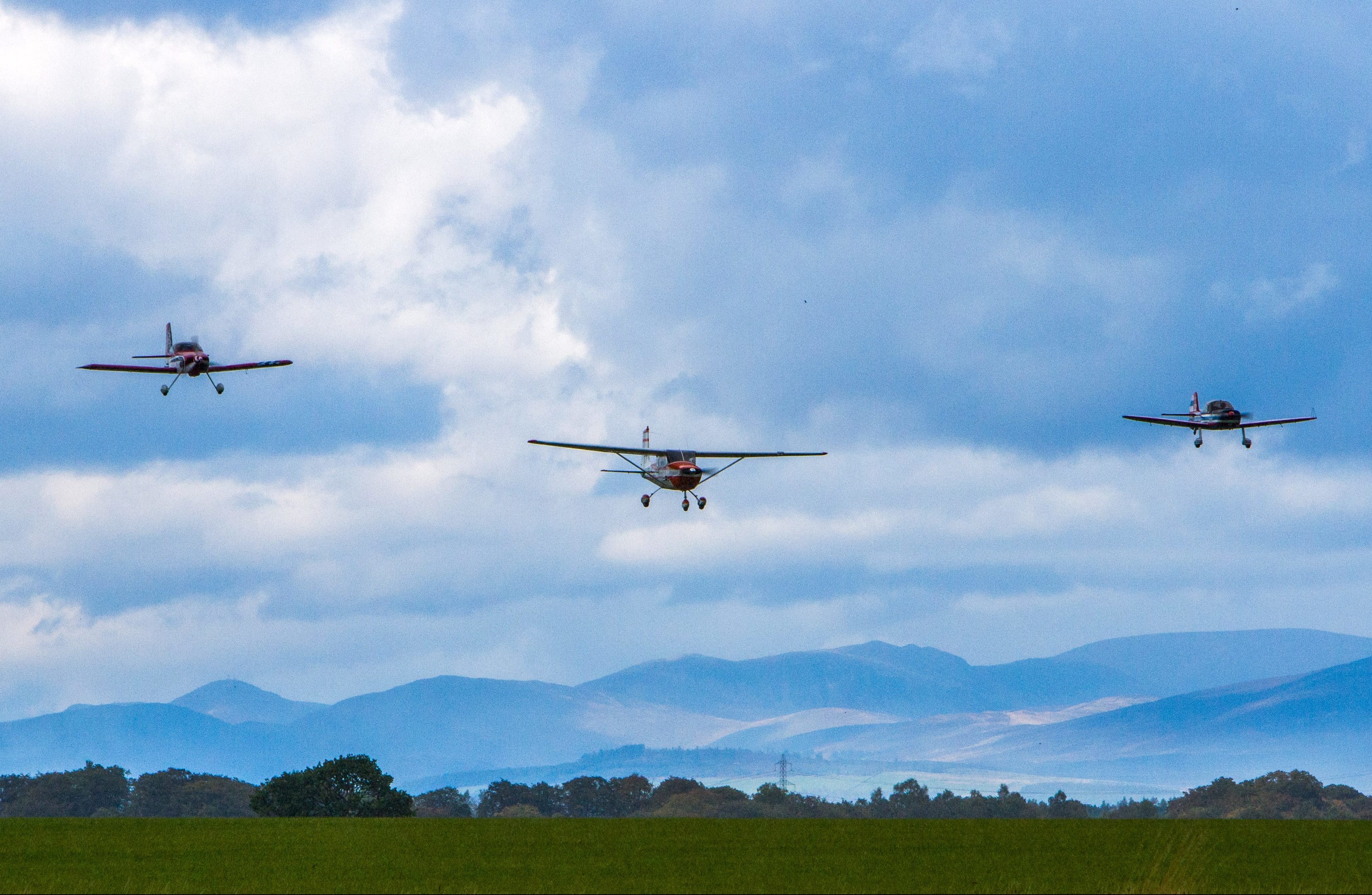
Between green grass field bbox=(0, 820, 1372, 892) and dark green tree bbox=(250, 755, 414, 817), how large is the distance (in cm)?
6348

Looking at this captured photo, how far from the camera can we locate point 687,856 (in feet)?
186

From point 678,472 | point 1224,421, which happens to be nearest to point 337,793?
point 678,472

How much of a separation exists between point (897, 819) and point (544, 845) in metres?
18.7

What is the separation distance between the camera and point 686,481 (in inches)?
3546

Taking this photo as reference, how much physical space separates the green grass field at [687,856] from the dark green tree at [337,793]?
63477 millimetres

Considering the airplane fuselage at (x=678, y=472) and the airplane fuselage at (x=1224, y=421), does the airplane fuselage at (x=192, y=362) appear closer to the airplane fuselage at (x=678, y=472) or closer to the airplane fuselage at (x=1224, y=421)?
the airplane fuselage at (x=678, y=472)

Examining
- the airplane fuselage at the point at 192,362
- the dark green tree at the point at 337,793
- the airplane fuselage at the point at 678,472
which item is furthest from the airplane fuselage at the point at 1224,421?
the dark green tree at the point at 337,793

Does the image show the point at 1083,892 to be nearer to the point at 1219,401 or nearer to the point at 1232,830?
the point at 1232,830

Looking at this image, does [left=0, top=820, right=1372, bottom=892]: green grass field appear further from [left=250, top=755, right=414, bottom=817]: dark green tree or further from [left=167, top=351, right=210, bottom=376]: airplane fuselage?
[left=250, top=755, right=414, bottom=817]: dark green tree

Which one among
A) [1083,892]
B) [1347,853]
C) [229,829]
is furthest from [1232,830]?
[229,829]

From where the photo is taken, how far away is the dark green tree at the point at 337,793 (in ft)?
440

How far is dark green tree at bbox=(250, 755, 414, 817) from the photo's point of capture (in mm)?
134125

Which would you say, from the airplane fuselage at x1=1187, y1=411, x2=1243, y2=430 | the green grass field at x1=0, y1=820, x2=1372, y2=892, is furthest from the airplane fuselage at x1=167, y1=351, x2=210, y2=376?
the airplane fuselage at x1=1187, y1=411, x2=1243, y2=430

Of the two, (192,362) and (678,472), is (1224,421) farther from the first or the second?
(192,362)
